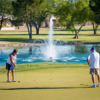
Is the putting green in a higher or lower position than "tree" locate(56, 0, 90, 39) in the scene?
lower

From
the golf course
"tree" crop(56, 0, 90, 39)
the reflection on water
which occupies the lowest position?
the reflection on water

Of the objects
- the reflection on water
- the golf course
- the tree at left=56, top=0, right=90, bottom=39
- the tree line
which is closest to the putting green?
the golf course

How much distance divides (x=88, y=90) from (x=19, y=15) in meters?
37.3

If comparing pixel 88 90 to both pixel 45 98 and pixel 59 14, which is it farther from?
pixel 59 14

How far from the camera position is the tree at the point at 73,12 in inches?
1872

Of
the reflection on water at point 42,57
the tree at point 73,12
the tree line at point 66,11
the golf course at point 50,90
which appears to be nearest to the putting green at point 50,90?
the golf course at point 50,90

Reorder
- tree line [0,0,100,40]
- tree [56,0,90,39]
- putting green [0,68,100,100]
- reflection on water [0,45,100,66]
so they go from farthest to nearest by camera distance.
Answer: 1. tree [56,0,90,39]
2. tree line [0,0,100,40]
3. reflection on water [0,45,100,66]
4. putting green [0,68,100,100]

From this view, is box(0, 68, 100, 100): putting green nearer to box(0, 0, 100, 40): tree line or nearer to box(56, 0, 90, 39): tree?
box(0, 0, 100, 40): tree line

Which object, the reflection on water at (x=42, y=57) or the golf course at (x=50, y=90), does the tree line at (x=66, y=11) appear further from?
the golf course at (x=50, y=90)

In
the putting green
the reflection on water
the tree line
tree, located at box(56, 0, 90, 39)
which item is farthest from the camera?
tree, located at box(56, 0, 90, 39)

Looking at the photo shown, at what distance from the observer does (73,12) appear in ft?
161

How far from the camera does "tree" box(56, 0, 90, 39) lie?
1872 inches


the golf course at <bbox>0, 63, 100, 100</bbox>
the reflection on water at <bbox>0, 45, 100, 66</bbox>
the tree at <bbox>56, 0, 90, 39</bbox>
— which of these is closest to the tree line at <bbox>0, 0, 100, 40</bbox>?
the tree at <bbox>56, 0, 90, 39</bbox>

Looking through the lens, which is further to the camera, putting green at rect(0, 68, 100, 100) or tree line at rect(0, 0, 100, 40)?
tree line at rect(0, 0, 100, 40)
